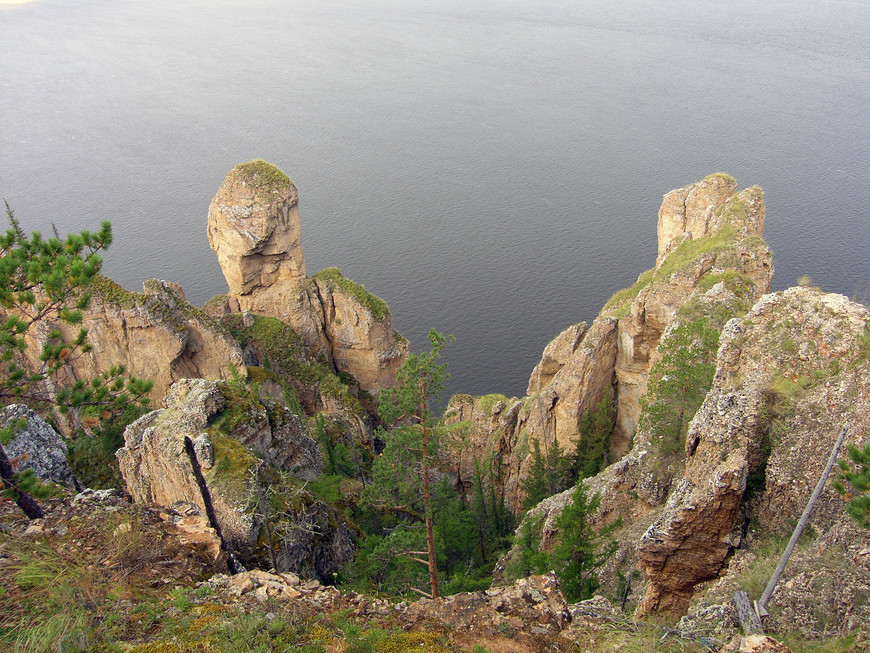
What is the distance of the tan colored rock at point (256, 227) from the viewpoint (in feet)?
156

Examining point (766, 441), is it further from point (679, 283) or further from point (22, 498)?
point (679, 283)

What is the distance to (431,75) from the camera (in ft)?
422

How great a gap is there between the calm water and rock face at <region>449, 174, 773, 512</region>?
20333mm

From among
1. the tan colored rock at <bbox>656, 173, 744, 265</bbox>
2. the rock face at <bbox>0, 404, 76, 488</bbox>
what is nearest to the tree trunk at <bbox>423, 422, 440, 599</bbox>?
the rock face at <bbox>0, 404, 76, 488</bbox>

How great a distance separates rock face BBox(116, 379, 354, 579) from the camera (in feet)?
57.2

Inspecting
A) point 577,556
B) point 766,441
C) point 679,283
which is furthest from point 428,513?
point 679,283

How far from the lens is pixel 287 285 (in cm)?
5122

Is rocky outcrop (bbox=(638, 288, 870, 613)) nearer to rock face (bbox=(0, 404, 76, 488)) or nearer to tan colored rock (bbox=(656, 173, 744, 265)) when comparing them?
rock face (bbox=(0, 404, 76, 488))

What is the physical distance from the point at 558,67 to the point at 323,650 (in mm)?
133691

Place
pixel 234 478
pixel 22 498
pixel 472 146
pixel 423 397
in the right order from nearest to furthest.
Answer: pixel 22 498, pixel 234 478, pixel 423 397, pixel 472 146

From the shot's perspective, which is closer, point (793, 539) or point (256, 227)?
point (793, 539)

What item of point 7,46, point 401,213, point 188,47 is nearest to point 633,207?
point 401,213

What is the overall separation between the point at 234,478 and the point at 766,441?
45.7ft

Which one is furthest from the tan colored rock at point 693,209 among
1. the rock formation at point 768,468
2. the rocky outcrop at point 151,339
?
the rocky outcrop at point 151,339
